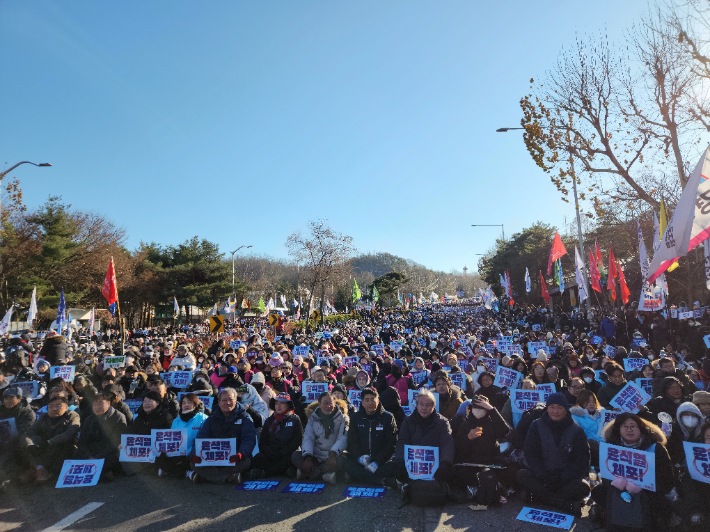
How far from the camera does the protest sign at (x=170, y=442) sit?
20.5ft

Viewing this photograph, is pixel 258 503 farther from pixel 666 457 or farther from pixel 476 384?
pixel 476 384

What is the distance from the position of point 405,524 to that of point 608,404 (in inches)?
182

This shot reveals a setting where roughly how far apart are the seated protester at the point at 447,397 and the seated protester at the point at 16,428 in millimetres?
5982

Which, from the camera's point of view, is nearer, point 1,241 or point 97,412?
point 97,412

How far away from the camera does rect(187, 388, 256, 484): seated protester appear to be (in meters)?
6.07

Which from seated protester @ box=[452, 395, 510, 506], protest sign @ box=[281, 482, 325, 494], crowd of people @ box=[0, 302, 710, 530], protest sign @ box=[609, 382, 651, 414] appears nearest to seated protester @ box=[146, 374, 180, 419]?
crowd of people @ box=[0, 302, 710, 530]

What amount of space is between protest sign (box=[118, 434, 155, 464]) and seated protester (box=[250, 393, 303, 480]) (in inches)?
57.6

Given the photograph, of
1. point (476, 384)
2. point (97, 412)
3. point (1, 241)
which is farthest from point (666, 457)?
point (1, 241)

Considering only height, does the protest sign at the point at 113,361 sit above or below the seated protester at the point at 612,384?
above

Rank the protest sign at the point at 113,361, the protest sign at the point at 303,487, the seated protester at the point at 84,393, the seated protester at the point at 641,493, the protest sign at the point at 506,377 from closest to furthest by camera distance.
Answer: the seated protester at the point at 641,493, the protest sign at the point at 303,487, the seated protester at the point at 84,393, the protest sign at the point at 506,377, the protest sign at the point at 113,361

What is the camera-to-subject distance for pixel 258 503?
17.9 ft

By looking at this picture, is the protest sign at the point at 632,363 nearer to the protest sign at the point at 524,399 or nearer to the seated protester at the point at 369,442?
the protest sign at the point at 524,399

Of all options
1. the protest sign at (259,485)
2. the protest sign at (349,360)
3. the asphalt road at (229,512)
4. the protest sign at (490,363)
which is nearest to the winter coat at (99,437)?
the asphalt road at (229,512)

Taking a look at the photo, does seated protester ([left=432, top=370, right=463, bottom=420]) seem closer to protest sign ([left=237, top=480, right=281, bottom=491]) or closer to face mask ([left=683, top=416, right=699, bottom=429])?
protest sign ([left=237, top=480, right=281, bottom=491])
